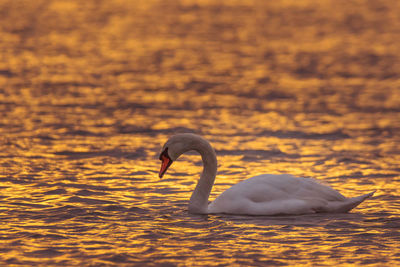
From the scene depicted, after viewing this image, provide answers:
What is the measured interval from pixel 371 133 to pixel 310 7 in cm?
3225

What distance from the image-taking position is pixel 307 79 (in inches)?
1085

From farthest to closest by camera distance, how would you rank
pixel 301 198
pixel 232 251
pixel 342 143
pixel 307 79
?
pixel 307 79 → pixel 342 143 → pixel 301 198 → pixel 232 251

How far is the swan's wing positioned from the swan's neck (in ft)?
0.66

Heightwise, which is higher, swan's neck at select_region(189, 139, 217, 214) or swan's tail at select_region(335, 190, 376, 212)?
swan's neck at select_region(189, 139, 217, 214)

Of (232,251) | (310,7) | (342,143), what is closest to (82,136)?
(342,143)

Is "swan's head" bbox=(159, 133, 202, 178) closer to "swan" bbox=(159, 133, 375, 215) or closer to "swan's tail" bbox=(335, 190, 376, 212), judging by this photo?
"swan" bbox=(159, 133, 375, 215)

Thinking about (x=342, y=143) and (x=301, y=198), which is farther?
(x=342, y=143)

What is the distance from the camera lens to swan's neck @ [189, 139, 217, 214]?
14117 mm

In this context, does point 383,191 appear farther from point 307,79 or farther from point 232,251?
point 307,79

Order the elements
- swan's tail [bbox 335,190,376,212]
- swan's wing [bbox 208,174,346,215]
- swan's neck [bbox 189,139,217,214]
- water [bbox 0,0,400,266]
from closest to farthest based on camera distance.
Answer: water [bbox 0,0,400,266], swan's wing [bbox 208,174,346,215], swan's tail [bbox 335,190,376,212], swan's neck [bbox 189,139,217,214]

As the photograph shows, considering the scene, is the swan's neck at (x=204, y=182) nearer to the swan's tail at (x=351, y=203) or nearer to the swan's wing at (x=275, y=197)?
the swan's wing at (x=275, y=197)

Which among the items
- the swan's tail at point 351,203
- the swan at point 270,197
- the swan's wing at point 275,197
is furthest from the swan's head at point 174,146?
the swan's tail at point 351,203

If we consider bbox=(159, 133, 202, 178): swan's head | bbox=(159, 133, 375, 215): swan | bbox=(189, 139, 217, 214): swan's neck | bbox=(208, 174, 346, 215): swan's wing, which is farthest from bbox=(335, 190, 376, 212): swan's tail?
bbox=(159, 133, 202, 178): swan's head

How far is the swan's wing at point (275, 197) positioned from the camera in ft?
45.2
